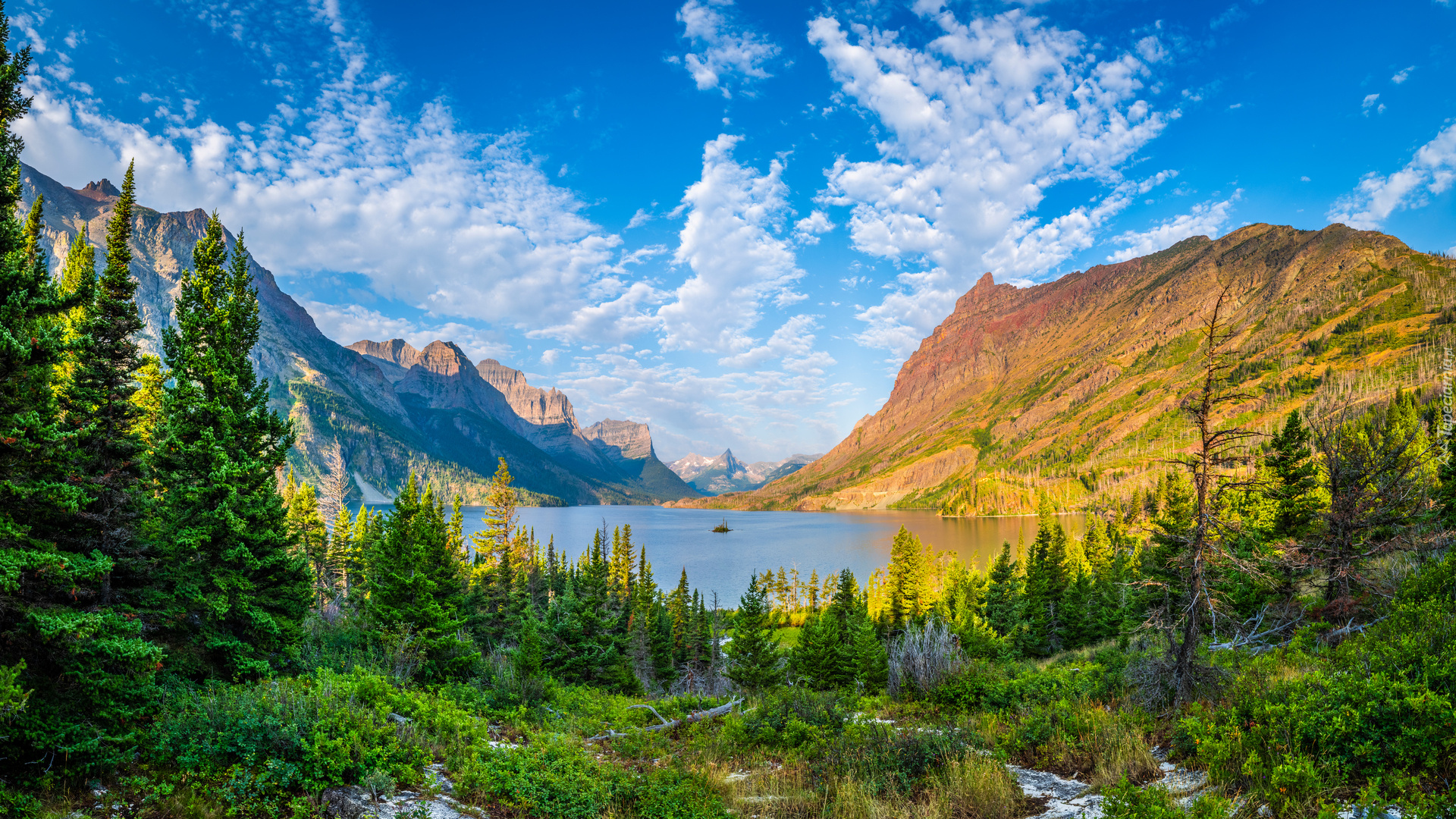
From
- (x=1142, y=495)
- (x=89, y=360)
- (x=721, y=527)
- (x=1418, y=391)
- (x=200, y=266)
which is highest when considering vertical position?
(x=1418, y=391)

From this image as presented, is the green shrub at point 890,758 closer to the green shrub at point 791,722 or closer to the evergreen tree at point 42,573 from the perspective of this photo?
the green shrub at point 791,722

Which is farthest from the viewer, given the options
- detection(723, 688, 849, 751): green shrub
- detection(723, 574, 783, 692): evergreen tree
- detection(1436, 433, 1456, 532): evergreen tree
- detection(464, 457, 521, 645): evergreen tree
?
detection(464, 457, 521, 645): evergreen tree

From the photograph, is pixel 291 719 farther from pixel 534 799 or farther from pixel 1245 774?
pixel 1245 774

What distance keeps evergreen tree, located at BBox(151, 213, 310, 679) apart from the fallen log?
293 inches

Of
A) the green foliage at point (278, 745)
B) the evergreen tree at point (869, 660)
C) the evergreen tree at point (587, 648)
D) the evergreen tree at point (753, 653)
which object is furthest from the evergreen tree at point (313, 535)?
the evergreen tree at point (869, 660)

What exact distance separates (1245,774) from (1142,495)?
14876 cm

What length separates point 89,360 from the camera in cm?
958

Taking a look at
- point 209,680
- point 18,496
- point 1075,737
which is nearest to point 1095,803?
point 1075,737

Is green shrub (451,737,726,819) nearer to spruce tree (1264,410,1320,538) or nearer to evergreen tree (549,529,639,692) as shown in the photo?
evergreen tree (549,529,639,692)

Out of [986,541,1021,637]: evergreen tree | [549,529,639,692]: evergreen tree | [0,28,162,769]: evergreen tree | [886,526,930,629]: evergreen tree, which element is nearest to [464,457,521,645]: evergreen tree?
[549,529,639,692]: evergreen tree

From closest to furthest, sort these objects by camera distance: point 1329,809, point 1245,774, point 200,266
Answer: point 1329,809 → point 1245,774 → point 200,266

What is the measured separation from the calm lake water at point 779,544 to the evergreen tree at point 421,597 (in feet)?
133

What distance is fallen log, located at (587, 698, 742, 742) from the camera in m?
12.9

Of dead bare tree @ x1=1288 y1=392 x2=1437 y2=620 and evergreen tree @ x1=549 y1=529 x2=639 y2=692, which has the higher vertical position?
dead bare tree @ x1=1288 y1=392 x2=1437 y2=620
